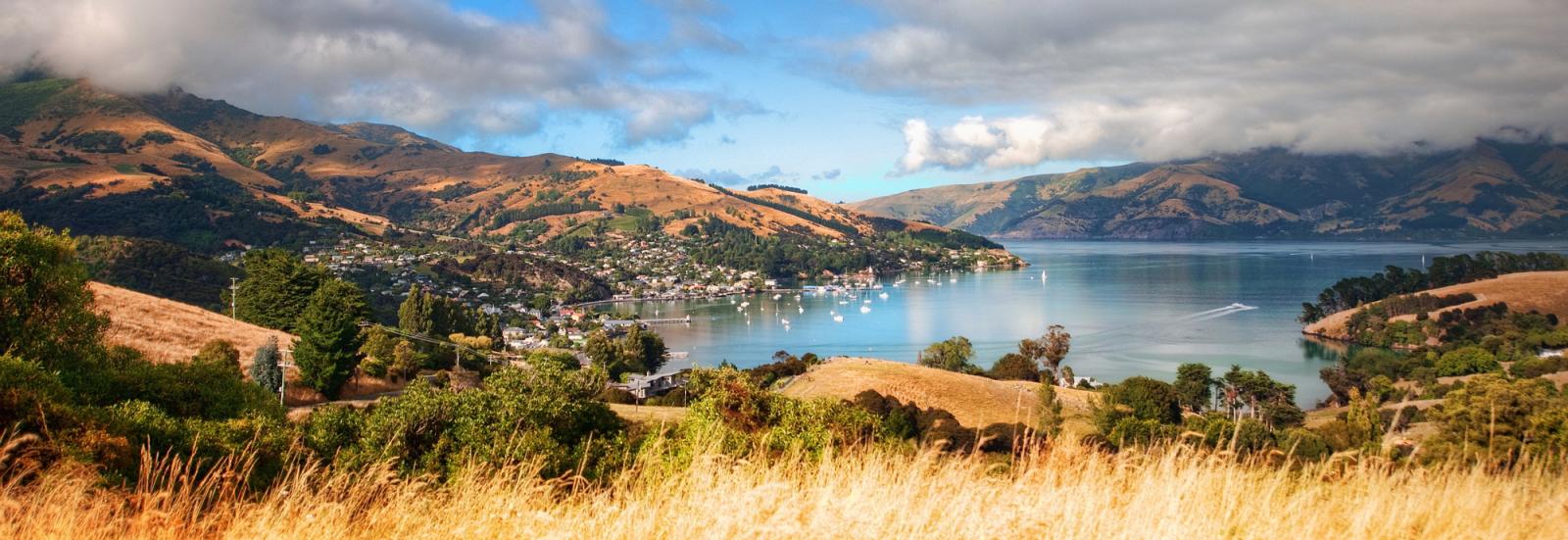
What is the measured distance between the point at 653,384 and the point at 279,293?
1506 centimetres

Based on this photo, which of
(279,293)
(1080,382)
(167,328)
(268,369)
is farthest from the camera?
(1080,382)

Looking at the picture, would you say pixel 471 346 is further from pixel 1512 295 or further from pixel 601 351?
pixel 1512 295

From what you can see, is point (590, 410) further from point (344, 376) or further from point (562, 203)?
point (562, 203)

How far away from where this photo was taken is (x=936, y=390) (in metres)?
31.3

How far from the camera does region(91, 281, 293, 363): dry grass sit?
2280cm

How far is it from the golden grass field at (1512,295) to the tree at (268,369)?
6190cm

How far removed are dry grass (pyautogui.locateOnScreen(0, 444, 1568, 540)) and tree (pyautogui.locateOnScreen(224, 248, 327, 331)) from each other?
33.3 metres

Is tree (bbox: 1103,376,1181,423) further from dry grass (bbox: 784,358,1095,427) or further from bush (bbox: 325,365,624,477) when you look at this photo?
bush (bbox: 325,365,624,477)

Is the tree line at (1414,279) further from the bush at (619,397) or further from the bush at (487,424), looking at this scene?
the bush at (487,424)

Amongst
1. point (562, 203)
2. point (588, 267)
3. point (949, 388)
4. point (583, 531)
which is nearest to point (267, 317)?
point (949, 388)

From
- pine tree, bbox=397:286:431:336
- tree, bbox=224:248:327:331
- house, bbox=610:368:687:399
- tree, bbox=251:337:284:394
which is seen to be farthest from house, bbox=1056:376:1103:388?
tree, bbox=224:248:327:331

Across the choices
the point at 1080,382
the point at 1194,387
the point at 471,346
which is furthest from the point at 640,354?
the point at 1194,387

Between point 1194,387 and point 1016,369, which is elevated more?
point 1194,387

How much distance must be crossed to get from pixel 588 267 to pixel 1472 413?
4260 inches
